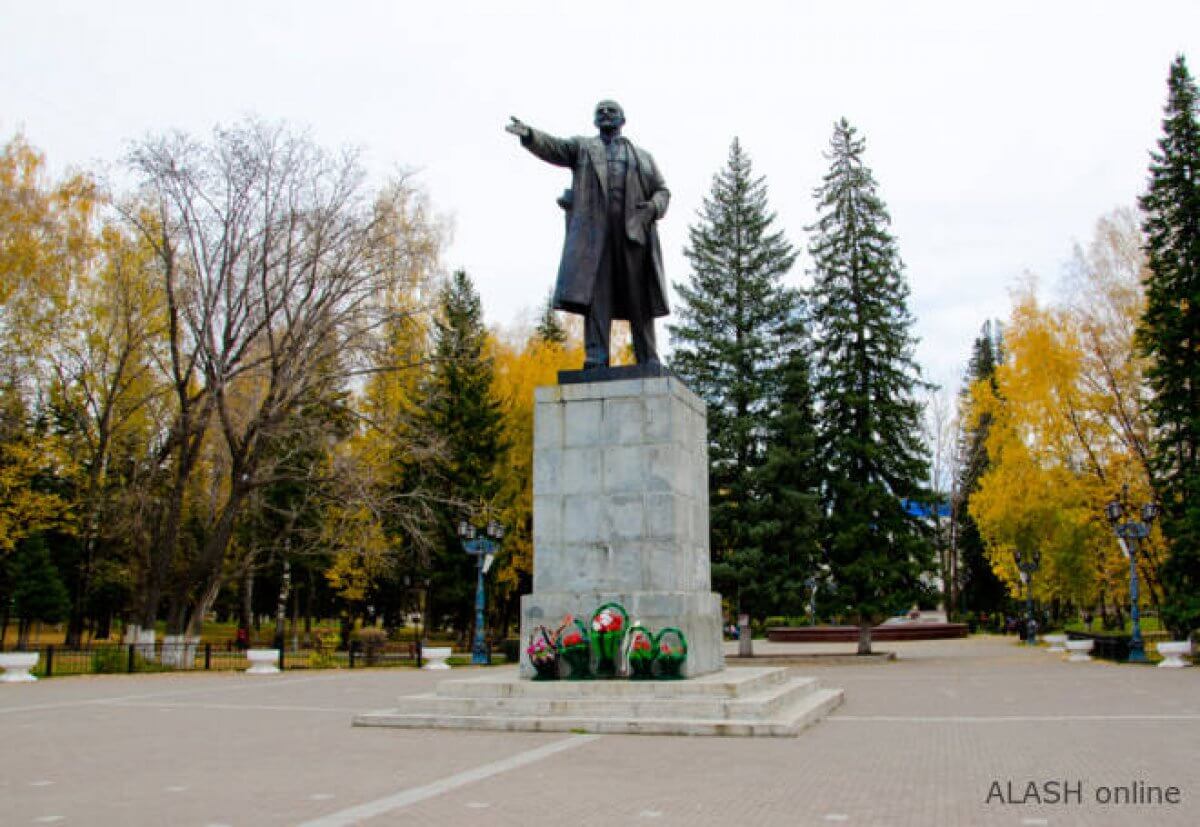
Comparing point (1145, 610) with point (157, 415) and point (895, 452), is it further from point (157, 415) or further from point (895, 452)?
point (157, 415)

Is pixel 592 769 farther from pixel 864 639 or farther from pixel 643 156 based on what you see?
pixel 864 639

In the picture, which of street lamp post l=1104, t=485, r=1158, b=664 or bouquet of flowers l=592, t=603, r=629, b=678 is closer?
bouquet of flowers l=592, t=603, r=629, b=678

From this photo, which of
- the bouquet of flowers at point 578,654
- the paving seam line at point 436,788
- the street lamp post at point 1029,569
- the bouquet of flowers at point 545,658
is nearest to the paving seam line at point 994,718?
the bouquet of flowers at point 578,654

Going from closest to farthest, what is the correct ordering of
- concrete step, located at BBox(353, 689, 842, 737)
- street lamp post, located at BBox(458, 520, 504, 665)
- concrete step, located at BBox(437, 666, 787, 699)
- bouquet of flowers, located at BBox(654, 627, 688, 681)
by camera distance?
concrete step, located at BBox(353, 689, 842, 737) → concrete step, located at BBox(437, 666, 787, 699) → bouquet of flowers, located at BBox(654, 627, 688, 681) → street lamp post, located at BBox(458, 520, 504, 665)

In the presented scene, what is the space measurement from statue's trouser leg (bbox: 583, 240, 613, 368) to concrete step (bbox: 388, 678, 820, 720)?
4223 millimetres

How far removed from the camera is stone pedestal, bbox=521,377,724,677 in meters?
11.2

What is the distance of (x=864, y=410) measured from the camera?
3048cm

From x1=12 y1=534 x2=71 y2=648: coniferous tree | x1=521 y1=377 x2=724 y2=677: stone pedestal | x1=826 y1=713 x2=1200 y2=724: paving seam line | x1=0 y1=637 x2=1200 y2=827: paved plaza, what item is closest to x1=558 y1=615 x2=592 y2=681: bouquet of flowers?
x1=521 y1=377 x2=724 y2=677: stone pedestal

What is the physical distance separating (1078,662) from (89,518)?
28485mm

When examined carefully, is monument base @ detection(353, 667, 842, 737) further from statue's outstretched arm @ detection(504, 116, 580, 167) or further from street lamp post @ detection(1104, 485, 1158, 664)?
street lamp post @ detection(1104, 485, 1158, 664)

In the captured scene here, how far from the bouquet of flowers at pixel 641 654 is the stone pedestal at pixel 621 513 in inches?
6.7

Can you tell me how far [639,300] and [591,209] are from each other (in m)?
1.32

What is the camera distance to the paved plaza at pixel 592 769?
602 centimetres

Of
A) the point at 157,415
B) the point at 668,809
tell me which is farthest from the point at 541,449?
the point at 157,415
